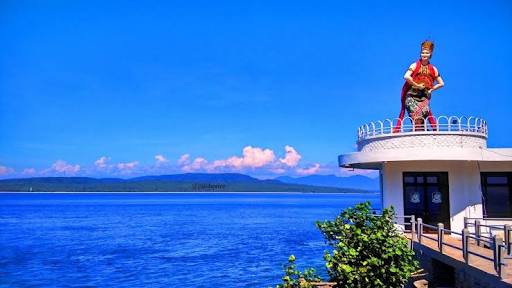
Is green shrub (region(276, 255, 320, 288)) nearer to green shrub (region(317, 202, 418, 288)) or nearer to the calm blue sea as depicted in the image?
green shrub (region(317, 202, 418, 288))

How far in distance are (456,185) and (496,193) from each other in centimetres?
181

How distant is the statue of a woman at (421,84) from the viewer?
63.6 ft

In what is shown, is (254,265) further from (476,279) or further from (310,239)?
(476,279)

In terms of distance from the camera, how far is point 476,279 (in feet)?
36.9

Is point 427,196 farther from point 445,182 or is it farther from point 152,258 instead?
point 152,258

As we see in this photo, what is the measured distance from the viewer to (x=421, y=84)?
1952cm

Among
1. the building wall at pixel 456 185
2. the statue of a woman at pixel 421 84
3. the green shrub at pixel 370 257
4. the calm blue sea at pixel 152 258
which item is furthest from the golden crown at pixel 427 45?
the calm blue sea at pixel 152 258

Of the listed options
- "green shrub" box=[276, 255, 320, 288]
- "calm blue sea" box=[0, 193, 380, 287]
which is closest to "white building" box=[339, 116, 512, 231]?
"green shrub" box=[276, 255, 320, 288]

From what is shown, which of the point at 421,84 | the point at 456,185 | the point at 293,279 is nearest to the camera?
the point at 293,279

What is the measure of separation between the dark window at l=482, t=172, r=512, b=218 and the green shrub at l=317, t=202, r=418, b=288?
25.8 feet

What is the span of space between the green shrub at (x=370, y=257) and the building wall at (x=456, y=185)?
616 cm

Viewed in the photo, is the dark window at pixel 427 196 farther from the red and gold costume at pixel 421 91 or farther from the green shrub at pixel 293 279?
the green shrub at pixel 293 279

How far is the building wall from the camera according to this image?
18.2m

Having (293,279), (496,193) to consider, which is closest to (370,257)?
(293,279)
